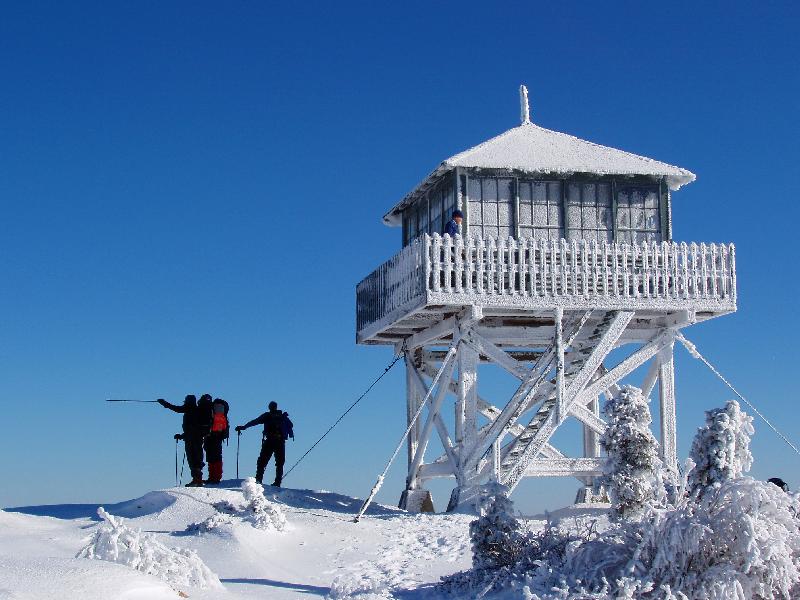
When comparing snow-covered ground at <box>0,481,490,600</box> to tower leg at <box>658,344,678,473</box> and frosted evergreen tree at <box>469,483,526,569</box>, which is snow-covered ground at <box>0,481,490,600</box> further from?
tower leg at <box>658,344,678,473</box>

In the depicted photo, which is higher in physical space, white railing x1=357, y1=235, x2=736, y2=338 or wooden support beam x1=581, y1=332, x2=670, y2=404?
white railing x1=357, y1=235, x2=736, y2=338

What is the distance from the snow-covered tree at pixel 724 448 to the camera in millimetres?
14438

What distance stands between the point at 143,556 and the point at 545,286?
35.2 ft

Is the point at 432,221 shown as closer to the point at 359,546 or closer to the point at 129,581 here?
the point at 359,546

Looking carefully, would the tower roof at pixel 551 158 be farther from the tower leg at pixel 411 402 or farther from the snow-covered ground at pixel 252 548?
the snow-covered ground at pixel 252 548

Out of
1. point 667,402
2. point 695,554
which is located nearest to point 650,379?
point 667,402

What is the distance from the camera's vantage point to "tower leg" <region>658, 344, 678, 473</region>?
23297 mm

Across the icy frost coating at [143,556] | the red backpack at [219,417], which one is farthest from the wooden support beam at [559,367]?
the icy frost coating at [143,556]

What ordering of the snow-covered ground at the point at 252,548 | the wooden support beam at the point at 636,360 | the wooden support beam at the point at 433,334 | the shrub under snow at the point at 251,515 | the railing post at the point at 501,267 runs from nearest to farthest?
the snow-covered ground at the point at 252,548, the shrub under snow at the point at 251,515, the railing post at the point at 501,267, the wooden support beam at the point at 433,334, the wooden support beam at the point at 636,360

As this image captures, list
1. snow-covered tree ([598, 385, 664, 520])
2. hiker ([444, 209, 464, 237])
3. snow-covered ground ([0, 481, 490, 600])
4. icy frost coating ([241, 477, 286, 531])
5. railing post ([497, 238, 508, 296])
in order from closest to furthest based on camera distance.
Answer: snow-covered ground ([0, 481, 490, 600]) < snow-covered tree ([598, 385, 664, 520]) < icy frost coating ([241, 477, 286, 531]) < railing post ([497, 238, 508, 296]) < hiker ([444, 209, 464, 237])

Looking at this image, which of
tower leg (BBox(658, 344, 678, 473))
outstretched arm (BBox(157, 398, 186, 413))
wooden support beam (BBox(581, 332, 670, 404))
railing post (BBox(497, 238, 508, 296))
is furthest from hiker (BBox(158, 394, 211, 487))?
tower leg (BBox(658, 344, 678, 473))

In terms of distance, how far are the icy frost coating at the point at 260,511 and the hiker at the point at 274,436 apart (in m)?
5.32

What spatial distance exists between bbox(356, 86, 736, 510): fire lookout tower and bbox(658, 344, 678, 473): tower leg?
0.03 metres

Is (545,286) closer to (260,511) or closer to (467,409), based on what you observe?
(467,409)
